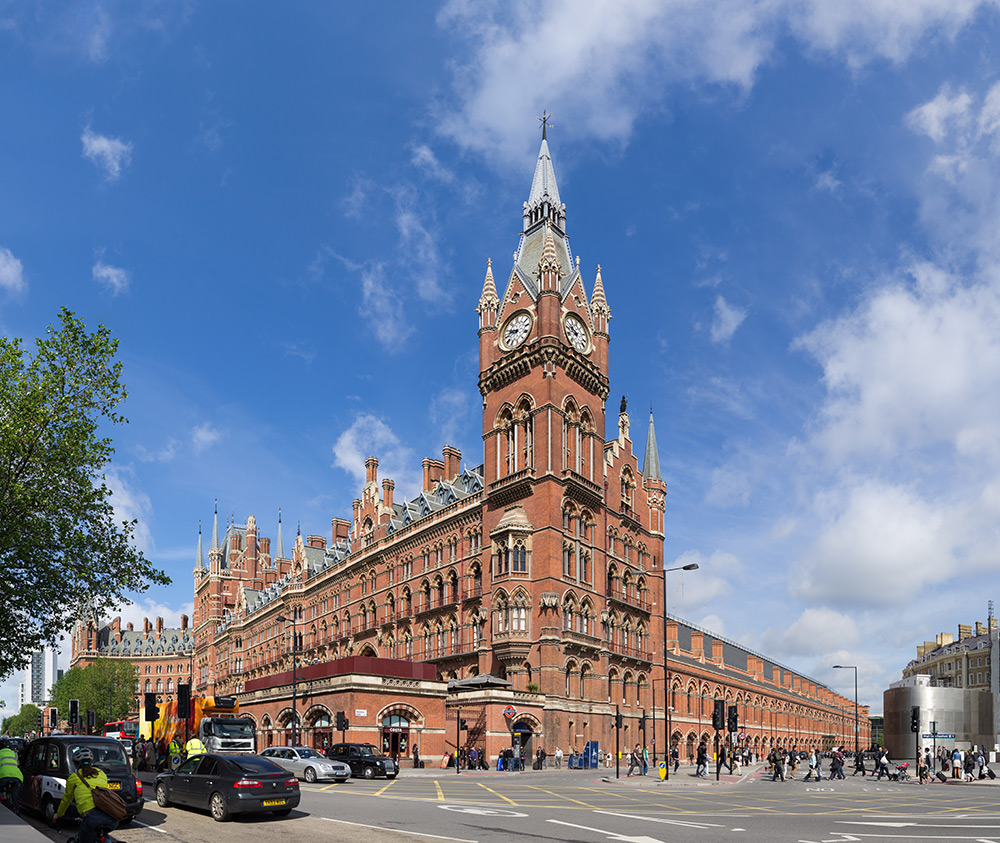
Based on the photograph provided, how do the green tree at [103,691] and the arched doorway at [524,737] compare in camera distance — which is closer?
the arched doorway at [524,737]

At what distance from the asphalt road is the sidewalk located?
70 centimetres

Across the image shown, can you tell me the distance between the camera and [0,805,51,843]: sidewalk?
15.1 metres

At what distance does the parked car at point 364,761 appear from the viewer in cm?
3872

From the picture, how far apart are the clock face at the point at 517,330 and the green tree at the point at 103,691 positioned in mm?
85308

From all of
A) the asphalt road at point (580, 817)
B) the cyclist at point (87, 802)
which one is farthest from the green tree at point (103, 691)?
the cyclist at point (87, 802)

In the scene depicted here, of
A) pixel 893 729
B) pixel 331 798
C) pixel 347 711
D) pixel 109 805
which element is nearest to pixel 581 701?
pixel 347 711

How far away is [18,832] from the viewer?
16078mm

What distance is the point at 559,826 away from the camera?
19.3 meters

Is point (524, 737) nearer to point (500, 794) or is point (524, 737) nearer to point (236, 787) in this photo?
point (500, 794)

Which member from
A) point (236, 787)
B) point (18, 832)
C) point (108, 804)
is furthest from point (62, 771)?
point (108, 804)

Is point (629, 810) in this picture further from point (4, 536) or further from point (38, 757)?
point (4, 536)

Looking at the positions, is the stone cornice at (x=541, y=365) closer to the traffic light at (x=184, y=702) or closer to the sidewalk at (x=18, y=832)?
the traffic light at (x=184, y=702)

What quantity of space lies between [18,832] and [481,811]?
10652mm

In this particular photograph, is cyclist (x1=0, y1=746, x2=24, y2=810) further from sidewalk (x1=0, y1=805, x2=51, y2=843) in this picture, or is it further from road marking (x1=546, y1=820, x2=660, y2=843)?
road marking (x1=546, y1=820, x2=660, y2=843)
